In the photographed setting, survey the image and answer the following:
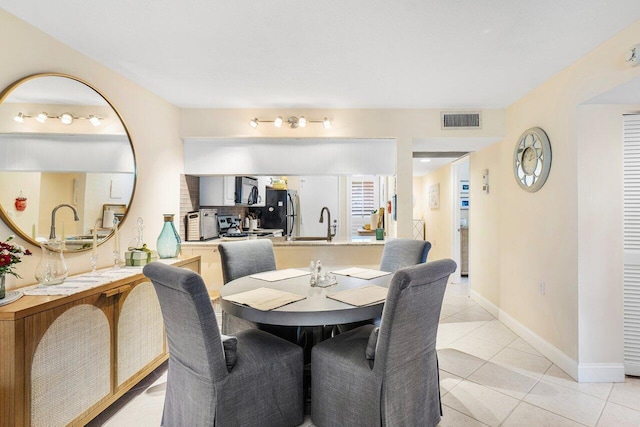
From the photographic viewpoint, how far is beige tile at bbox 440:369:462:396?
223 centimetres

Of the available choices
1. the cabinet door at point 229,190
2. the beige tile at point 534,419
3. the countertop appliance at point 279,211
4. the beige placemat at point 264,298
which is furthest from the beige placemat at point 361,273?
the countertop appliance at point 279,211

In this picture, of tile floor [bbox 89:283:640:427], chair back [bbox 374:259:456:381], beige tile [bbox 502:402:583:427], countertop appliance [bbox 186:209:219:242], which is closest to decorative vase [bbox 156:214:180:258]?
tile floor [bbox 89:283:640:427]

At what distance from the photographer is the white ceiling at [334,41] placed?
183 centimetres

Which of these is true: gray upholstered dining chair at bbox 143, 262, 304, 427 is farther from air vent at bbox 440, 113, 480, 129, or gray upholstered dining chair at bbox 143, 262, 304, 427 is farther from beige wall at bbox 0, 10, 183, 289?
air vent at bbox 440, 113, 480, 129

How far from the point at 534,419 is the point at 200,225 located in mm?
3503

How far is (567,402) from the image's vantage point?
2102mm

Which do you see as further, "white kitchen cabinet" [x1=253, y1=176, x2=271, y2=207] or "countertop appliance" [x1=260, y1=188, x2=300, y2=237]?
"countertop appliance" [x1=260, y1=188, x2=300, y2=237]

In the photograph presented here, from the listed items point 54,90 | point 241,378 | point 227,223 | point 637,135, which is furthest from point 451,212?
point 54,90

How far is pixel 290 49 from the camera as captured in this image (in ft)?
7.53

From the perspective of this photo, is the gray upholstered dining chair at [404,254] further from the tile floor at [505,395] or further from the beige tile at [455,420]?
the beige tile at [455,420]

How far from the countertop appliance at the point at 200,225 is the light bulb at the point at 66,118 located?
1724 mm

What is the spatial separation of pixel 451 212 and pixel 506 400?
364 cm

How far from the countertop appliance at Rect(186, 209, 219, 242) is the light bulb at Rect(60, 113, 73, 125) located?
1724mm

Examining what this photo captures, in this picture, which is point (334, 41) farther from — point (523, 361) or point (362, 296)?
point (523, 361)
